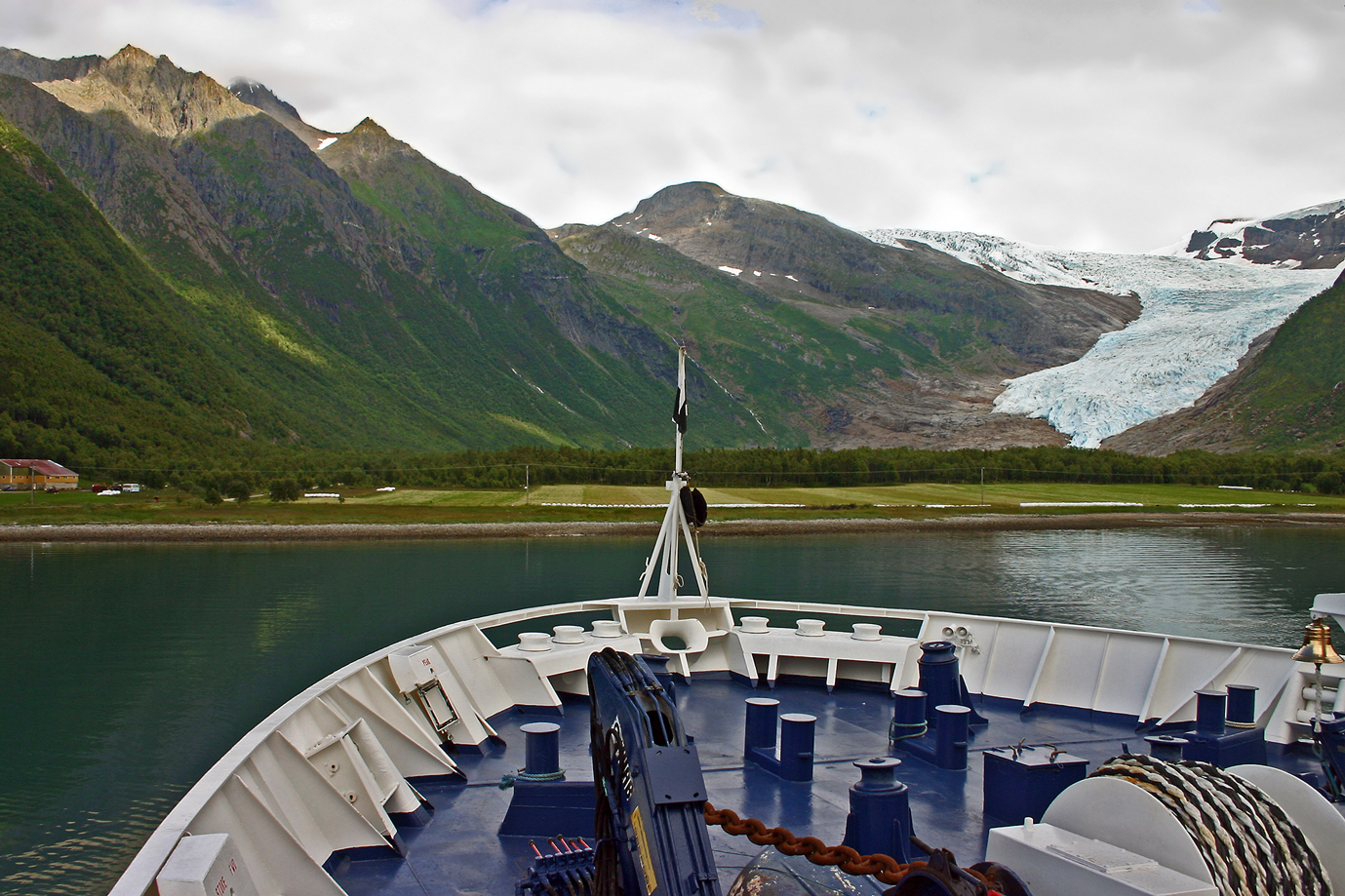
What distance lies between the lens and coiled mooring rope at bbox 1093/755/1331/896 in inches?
163

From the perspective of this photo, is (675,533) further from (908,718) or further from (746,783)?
(746,783)

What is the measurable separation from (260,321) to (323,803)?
613 ft

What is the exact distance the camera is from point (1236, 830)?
4234 millimetres

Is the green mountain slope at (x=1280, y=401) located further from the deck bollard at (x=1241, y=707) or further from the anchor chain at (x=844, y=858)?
the anchor chain at (x=844, y=858)

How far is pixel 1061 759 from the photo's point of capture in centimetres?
729

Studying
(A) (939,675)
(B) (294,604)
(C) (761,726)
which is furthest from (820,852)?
(B) (294,604)

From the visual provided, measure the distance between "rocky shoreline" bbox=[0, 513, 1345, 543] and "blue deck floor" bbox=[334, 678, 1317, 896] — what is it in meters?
56.7

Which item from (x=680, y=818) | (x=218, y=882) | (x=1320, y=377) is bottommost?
(x=218, y=882)

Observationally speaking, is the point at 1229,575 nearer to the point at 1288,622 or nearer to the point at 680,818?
the point at 1288,622

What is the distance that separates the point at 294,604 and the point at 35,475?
65891 mm

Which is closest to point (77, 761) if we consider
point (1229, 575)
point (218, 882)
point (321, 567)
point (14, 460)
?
point (218, 882)

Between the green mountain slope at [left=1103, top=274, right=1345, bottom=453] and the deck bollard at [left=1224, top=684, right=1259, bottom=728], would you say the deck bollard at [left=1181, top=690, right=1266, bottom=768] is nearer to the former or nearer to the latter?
the deck bollard at [left=1224, top=684, right=1259, bottom=728]

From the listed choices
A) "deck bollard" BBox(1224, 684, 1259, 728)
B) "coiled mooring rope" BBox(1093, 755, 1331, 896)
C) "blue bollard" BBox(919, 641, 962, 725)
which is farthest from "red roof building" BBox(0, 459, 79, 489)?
"coiled mooring rope" BBox(1093, 755, 1331, 896)

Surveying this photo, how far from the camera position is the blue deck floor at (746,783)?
7.08 meters
